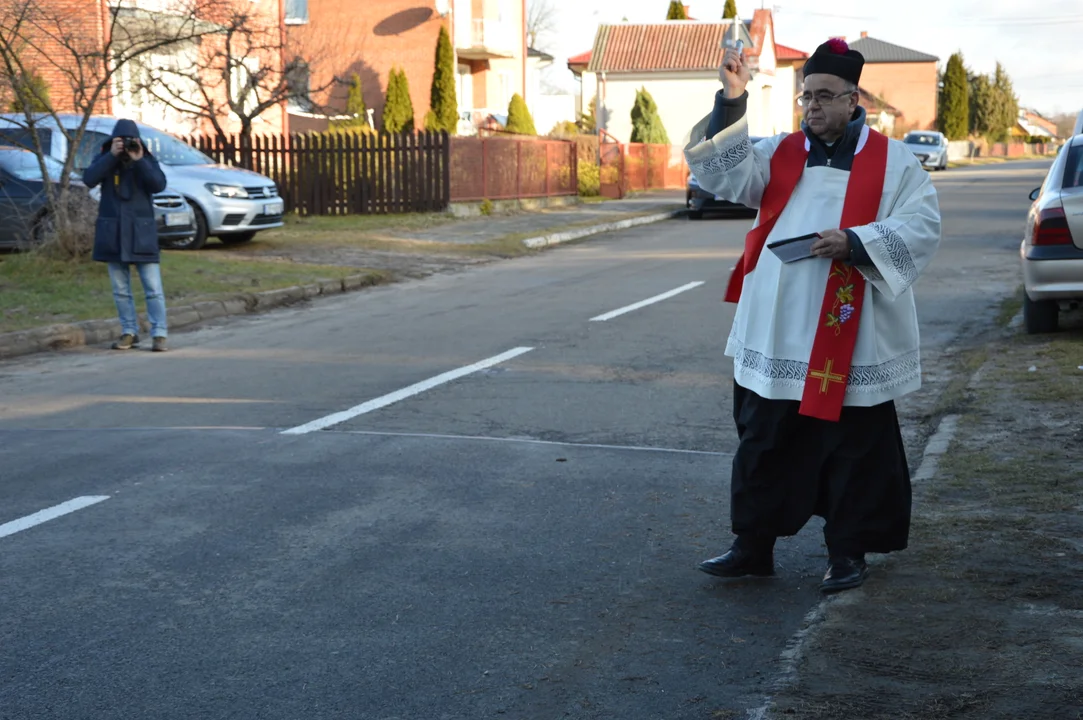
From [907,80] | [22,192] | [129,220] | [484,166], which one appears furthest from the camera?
[907,80]

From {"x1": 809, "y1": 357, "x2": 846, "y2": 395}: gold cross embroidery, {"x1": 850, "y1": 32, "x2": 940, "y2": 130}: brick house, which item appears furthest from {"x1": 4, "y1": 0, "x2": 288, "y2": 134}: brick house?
{"x1": 850, "y1": 32, "x2": 940, "y2": 130}: brick house

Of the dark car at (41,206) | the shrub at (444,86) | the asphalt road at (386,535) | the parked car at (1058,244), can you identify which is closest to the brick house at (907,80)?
the shrub at (444,86)

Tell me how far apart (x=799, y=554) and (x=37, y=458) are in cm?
401

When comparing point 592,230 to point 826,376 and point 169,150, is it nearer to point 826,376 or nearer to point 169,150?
point 169,150

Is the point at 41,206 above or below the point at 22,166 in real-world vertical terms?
below

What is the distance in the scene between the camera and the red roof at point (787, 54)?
66.3m

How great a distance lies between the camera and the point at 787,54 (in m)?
→ 69.0

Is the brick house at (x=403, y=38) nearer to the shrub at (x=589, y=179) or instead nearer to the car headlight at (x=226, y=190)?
the shrub at (x=589, y=179)

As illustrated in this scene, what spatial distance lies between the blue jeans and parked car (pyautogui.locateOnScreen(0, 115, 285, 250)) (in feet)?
23.5

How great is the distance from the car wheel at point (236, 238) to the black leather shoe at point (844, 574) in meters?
16.0

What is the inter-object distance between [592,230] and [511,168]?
4620mm

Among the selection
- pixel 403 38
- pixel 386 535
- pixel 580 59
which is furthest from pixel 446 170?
pixel 580 59

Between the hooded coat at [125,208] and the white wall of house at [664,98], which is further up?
the white wall of house at [664,98]

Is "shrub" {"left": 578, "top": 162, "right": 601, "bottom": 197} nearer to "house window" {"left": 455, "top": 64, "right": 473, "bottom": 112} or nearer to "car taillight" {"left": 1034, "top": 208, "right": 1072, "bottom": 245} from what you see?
"house window" {"left": 455, "top": 64, "right": 473, "bottom": 112}
